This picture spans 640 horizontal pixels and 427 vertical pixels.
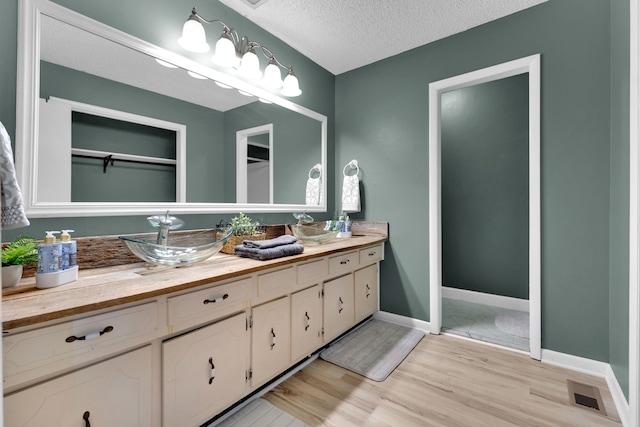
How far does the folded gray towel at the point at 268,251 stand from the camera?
1.60 m

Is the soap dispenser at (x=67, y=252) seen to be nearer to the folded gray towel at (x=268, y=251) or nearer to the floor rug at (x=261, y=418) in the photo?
the folded gray towel at (x=268, y=251)

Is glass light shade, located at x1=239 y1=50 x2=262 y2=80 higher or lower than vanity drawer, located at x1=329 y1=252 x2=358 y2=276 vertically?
higher

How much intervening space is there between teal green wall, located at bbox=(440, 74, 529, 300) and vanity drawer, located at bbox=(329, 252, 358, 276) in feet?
5.63

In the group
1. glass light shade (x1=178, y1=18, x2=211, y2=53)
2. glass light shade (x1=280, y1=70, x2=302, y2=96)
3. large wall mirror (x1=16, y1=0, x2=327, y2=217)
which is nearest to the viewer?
large wall mirror (x1=16, y1=0, x2=327, y2=217)

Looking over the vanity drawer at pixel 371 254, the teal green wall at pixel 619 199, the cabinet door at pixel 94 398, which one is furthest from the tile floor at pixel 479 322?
the cabinet door at pixel 94 398

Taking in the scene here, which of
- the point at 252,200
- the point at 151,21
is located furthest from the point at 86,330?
the point at 151,21

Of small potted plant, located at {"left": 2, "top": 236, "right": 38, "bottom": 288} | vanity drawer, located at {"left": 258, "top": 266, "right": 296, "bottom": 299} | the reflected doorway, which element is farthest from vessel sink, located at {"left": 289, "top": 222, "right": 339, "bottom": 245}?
→ small potted plant, located at {"left": 2, "top": 236, "right": 38, "bottom": 288}

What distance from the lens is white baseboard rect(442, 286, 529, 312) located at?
299cm

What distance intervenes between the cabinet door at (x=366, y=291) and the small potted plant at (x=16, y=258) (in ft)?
6.35

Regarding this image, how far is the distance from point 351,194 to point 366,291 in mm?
926

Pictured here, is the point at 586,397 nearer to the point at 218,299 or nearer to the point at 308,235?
the point at 308,235

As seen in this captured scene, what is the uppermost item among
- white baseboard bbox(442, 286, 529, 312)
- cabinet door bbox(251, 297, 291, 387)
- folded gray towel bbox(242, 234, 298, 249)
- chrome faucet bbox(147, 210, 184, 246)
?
chrome faucet bbox(147, 210, 184, 246)

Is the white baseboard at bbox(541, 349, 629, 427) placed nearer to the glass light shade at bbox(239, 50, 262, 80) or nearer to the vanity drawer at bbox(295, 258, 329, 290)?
the vanity drawer at bbox(295, 258, 329, 290)

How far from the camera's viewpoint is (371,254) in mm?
2568
